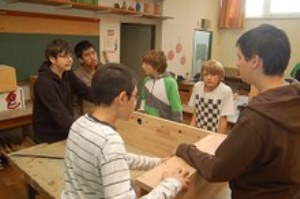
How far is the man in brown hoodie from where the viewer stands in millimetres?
846

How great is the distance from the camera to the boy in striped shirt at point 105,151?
2.80 ft

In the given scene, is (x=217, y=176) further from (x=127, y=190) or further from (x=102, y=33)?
(x=102, y=33)

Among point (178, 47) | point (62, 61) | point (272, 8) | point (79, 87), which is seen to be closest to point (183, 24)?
point (178, 47)

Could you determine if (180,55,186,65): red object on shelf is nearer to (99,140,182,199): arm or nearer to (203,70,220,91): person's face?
(203,70,220,91): person's face

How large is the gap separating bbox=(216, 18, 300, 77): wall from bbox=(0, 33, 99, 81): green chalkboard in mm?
4214

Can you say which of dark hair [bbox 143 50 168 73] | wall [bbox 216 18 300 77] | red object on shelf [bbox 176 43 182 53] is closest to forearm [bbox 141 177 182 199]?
dark hair [bbox 143 50 168 73]

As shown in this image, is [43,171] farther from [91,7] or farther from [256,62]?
[91,7]

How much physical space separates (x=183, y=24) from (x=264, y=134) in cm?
472

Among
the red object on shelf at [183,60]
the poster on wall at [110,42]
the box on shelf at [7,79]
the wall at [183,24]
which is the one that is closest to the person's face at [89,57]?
the box on shelf at [7,79]

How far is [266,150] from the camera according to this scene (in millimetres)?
858

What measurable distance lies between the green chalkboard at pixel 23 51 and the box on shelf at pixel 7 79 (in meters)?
0.36

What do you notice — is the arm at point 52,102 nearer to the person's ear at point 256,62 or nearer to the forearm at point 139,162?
the forearm at point 139,162

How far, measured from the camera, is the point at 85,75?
258 cm

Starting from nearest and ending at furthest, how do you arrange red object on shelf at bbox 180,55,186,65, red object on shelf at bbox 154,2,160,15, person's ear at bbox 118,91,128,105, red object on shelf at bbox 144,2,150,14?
person's ear at bbox 118,91,128,105 < red object on shelf at bbox 144,2,150,14 < red object on shelf at bbox 154,2,160,15 < red object on shelf at bbox 180,55,186,65
